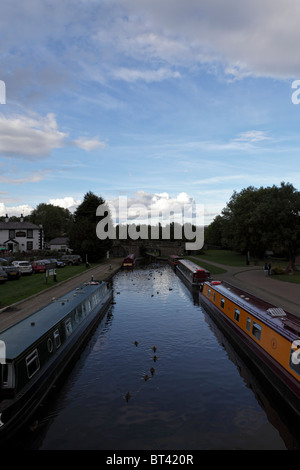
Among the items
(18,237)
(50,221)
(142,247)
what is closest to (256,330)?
(18,237)

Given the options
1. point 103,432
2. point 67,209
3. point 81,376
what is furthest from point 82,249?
point 67,209

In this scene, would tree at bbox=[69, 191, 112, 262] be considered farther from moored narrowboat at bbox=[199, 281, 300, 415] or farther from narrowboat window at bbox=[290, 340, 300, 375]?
narrowboat window at bbox=[290, 340, 300, 375]

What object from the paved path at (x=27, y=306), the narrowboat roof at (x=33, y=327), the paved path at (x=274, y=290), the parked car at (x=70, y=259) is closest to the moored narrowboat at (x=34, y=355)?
the narrowboat roof at (x=33, y=327)

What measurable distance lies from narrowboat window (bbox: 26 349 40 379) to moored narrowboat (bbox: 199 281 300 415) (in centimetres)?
828

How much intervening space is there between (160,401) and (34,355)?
15.2ft

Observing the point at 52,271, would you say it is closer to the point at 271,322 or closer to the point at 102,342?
the point at 102,342

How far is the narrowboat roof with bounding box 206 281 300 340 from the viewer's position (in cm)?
1218

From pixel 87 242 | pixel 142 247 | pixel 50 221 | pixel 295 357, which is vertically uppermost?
pixel 50 221

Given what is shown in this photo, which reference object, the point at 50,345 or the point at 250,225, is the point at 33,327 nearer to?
the point at 50,345

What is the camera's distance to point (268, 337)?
12.8m

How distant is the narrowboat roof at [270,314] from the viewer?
12180 millimetres

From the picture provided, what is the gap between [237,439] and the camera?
905 cm

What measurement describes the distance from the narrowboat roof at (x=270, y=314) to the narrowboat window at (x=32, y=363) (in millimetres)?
8755
